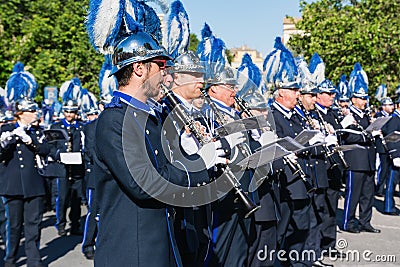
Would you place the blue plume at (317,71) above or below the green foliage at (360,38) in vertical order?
below

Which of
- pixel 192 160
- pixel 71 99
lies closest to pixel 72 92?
pixel 71 99

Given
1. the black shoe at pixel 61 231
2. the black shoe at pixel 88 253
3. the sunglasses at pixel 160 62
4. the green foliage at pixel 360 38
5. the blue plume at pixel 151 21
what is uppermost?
the green foliage at pixel 360 38

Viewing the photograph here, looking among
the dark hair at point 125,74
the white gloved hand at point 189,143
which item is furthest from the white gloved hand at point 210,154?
the dark hair at point 125,74

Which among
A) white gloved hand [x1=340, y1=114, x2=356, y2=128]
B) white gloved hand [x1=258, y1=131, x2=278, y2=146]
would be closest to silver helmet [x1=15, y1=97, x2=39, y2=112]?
white gloved hand [x1=258, y1=131, x2=278, y2=146]

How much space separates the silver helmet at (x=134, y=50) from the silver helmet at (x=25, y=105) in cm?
382

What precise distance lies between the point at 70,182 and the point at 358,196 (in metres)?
4.45

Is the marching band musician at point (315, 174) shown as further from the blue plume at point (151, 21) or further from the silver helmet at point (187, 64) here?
→ the blue plume at point (151, 21)

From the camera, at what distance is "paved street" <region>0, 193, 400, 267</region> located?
271 inches

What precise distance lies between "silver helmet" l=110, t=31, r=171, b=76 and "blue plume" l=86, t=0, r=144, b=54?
0.17m

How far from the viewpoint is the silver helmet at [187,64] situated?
421 centimetres

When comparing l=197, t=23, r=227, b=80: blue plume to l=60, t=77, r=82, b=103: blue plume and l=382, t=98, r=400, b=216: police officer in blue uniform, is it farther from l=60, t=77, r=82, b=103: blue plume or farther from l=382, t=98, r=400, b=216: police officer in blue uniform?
l=382, t=98, r=400, b=216: police officer in blue uniform

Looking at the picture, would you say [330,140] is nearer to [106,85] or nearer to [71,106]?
[106,85]

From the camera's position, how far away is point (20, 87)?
7277mm

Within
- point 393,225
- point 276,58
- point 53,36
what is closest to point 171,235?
point 276,58
